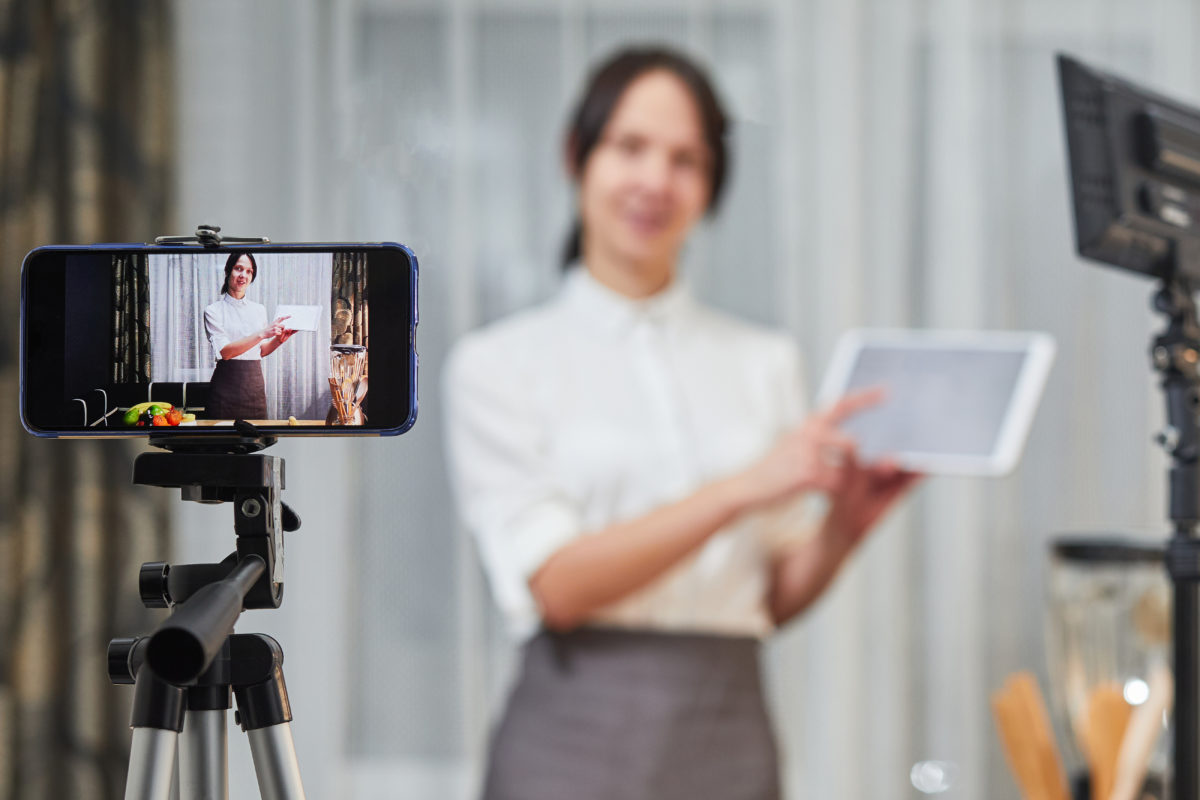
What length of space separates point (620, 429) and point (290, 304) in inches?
28.3

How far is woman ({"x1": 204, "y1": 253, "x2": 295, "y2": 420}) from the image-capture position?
1.45ft

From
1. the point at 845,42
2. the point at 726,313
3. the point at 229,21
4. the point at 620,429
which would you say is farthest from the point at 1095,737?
the point at 229,21

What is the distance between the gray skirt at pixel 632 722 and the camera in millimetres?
1092

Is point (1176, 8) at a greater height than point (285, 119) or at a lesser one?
greater

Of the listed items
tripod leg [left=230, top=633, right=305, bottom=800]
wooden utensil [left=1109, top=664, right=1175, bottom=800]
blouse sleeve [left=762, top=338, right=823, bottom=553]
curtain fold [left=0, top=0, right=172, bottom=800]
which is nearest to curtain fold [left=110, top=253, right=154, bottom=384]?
tripod leg [left=230, top=633, right=305, bottom=800]

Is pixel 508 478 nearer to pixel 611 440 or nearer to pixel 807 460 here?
pixel 611 440

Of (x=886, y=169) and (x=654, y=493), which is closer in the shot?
(x=654, y=493)

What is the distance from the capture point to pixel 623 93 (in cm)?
115

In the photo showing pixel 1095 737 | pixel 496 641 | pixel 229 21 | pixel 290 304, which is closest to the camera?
pixel 290 304

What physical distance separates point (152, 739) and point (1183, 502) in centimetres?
74

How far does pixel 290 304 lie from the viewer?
17.5 inches

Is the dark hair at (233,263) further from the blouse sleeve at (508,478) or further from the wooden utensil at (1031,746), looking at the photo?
the wooden utensil at (1031,746)

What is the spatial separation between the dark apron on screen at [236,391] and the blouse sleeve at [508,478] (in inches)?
26.0

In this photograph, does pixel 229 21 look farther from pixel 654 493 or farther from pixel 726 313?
pixel 654 493
